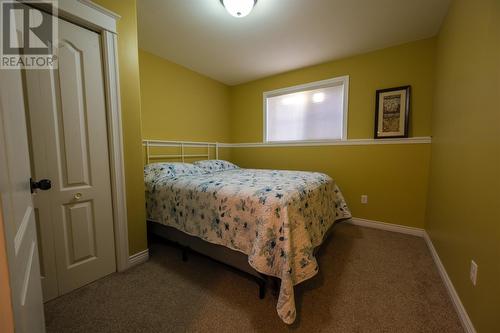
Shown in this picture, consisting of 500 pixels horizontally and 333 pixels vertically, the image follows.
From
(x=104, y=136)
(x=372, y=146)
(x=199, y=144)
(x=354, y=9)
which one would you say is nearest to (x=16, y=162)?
(x=104, y=136)

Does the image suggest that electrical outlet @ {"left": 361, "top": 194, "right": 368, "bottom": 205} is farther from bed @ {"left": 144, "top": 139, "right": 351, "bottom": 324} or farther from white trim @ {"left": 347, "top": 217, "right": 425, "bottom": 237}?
bed @ {"left": 144, "top": 139, "right": 351, "bottom": 324}

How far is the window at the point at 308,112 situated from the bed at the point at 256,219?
1186 millimetres

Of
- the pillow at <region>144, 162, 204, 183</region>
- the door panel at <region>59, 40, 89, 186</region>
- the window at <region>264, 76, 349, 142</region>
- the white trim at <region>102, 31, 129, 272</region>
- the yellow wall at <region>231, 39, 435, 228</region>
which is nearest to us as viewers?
the door panel at <region>59, 40, 89, 186</region>

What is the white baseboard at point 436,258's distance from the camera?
3.90 feet

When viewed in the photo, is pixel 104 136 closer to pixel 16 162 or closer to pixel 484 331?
pixel 16 162

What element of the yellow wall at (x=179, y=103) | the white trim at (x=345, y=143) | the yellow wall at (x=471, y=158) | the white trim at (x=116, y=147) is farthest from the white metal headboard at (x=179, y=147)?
the yellow wall at (x=471, y=158)

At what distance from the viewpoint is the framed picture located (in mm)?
2465

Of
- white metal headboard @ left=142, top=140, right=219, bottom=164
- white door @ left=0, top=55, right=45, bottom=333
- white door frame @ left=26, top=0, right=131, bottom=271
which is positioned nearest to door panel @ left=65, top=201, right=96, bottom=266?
white door frame @ left=26, top=0, right=131, bottom=271

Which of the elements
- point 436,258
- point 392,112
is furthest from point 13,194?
point 392,112

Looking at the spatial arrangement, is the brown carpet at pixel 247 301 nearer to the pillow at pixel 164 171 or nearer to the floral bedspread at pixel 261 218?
the floral bedspread at pixel 261 218

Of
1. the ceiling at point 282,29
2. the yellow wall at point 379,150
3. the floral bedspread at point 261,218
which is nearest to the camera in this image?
the floral bedspread at point 261,218

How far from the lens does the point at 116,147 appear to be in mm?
1625

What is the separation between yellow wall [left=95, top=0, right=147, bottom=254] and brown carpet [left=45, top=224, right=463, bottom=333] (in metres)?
0.39

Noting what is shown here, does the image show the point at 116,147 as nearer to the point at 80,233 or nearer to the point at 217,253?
the point at 80,233
